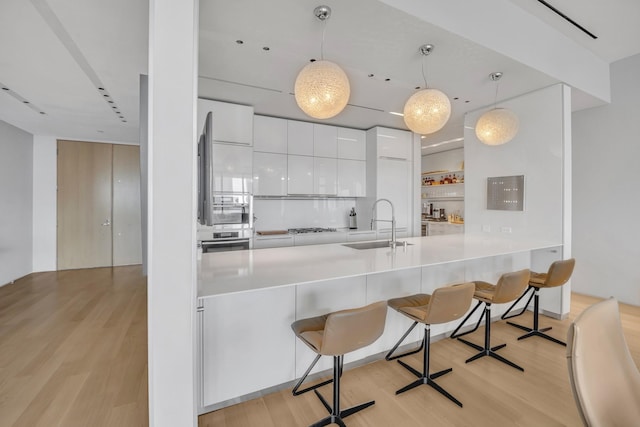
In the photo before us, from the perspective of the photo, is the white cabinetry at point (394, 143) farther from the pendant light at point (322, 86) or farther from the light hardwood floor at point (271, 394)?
the pendant light at point (322, 86)

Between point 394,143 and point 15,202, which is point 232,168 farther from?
point 15,202

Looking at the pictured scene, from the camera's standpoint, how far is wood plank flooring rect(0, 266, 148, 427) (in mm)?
1885

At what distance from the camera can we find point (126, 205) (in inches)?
241

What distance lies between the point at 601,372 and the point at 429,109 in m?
1.88

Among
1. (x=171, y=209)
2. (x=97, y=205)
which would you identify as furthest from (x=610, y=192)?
(x=97, y=205)

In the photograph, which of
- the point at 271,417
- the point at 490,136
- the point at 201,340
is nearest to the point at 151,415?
the point at 201,340

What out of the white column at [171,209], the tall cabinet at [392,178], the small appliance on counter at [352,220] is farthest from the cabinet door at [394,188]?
the white column at [171,209]

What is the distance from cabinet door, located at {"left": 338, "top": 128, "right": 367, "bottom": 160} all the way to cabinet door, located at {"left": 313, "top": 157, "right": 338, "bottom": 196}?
26 centimetres

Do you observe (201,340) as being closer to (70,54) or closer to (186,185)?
(186,185)

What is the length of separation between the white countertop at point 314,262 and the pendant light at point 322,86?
1.08 meters

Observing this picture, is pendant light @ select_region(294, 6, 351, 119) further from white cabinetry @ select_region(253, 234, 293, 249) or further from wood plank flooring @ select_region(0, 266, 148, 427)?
white cabinetry @ select_region(253, 234, 293, 249)

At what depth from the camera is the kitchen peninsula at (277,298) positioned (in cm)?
175

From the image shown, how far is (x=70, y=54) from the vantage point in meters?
2.58

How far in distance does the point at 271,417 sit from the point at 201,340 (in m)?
0.65
